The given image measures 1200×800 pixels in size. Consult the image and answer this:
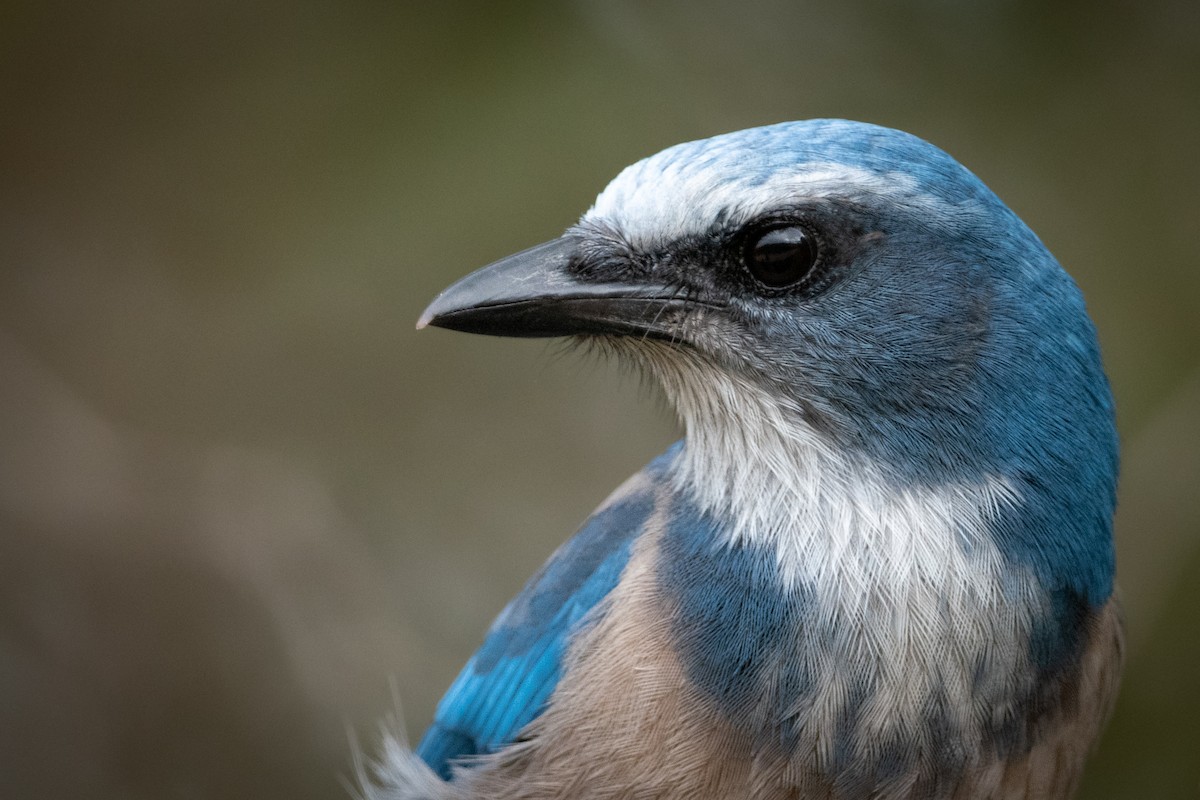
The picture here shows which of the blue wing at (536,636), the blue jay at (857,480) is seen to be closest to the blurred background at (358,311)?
the blue wing at (536,636)

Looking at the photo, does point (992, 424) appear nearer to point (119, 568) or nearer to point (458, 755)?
point (458, 755)

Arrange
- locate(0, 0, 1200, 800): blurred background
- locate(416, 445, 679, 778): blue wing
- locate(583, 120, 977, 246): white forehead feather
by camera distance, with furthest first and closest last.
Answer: locate(0, 0, 1200, 800): blurred background, locate(416, 445, 679, 778): blue wing, locate(583, 120, 977, 246): white forehead feather

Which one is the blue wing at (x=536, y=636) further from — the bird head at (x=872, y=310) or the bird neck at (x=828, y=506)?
the bird head at (x=872, y=310)

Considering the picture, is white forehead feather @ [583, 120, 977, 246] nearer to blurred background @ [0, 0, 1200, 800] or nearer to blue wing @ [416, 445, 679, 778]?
blue wing @ [416, 445, 679, 778]

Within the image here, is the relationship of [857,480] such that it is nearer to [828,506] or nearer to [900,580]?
[828,506]

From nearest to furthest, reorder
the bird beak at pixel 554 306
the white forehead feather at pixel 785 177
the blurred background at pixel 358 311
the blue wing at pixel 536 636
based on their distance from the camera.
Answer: the white forehead feather at pixel 785 177 < the bird beak at pixel 554 306 < the blue wing at pixel 536 636 < the blurred background at pixel 358 311

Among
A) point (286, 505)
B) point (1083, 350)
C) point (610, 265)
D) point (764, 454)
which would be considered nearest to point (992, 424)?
point (1083, 350)

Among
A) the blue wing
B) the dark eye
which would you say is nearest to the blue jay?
the dark eye

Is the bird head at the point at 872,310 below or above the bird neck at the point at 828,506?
above
